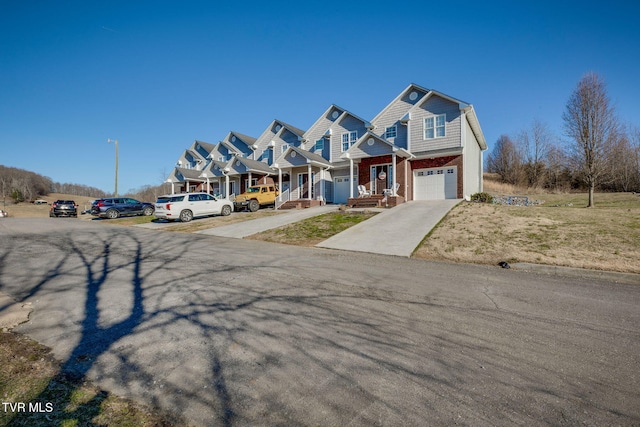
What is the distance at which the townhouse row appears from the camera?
20.5 m

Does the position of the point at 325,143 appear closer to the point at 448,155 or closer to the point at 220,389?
the point at 448,155

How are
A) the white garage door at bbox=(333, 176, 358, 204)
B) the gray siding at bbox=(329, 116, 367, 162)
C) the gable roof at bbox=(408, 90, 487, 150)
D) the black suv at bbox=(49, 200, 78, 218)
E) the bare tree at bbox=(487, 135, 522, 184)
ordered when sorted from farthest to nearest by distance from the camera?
the bare tree at bbox=(487, 135, 522, 184), the black suv at bbox=(49, 200, 78, 218), the gray siding at bbox=(329, 116, 367, 162), the white garage door at bbox=(333, 176, 358, 204), the gable roof at bbox=(408, 90, 487, 150)

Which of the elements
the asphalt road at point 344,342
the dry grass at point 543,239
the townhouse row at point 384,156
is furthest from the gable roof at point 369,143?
the asphalt road at point 344,342

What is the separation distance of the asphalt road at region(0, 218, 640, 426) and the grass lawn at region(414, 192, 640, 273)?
1502mm

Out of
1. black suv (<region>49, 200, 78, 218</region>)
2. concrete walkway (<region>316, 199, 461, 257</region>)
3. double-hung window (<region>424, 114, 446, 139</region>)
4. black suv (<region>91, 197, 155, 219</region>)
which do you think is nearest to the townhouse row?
double-hung window (<region>424, 114, 446, 139</region>)

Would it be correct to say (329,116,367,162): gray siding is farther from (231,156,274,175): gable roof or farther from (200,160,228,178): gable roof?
(200,160,228,178): gable roof

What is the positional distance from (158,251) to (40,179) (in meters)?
131

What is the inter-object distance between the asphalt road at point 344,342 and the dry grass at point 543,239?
5.00ft

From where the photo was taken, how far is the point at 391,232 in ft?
39.9

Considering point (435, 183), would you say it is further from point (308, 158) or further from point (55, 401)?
point (55, 401)

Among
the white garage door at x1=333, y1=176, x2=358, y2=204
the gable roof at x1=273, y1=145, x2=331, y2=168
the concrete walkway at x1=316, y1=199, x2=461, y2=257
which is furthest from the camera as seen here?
the white garage door at x1=333, y1=176, x2=358, y2=204

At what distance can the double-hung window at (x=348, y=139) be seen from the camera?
25394 millimetres

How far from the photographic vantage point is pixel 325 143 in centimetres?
2720

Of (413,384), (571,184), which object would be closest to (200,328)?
(413,384)
